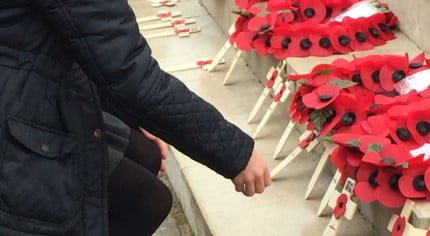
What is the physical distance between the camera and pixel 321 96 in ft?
7.70

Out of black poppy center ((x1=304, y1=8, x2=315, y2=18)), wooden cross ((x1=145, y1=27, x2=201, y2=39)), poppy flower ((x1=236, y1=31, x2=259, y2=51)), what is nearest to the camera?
black poppy center ((x1=304, y1=8, x2=315, y2=18))

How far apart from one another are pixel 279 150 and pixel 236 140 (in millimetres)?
1289

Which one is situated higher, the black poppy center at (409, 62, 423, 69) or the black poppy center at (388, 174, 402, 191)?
the black poppy center at (388, 174, 402, 191)

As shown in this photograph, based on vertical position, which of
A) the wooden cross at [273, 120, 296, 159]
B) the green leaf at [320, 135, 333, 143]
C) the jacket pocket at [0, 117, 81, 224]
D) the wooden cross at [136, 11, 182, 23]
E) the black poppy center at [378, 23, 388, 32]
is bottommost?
the wooden cross at [136, 11, 182, 23]

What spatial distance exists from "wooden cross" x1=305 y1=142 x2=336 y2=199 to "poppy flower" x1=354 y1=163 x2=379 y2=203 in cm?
25

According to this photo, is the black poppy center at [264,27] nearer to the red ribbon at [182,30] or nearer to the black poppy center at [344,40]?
the black poppy center at [344,40]

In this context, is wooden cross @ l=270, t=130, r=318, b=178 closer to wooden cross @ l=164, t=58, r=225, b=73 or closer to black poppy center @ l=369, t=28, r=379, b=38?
black poppy center @ l=369, t=28, r=379, b=38

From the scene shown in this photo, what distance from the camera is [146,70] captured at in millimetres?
1381

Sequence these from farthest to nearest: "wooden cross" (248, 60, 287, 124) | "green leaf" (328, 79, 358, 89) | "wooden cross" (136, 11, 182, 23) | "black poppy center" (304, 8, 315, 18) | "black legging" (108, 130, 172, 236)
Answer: "wooden cross" (136, 11, 182, 23) → "black poppy center" (304, 8, 315, 18) → "wooden cross" (248, 60, 287, 124) → "green leaf" (328, 79, 358, 89) → "black legging" (108, 130, 172, 236)

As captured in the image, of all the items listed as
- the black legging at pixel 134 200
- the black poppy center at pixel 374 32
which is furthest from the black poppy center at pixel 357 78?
the black legging at pixel 134 200

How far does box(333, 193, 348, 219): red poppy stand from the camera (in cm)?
217

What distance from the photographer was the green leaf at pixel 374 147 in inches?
81.5

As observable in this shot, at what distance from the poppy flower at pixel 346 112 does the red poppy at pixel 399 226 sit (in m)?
0.38

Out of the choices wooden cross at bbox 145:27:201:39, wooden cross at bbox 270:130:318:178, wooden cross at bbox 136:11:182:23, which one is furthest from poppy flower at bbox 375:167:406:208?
wooden cross at bbox 136:11:182:23
